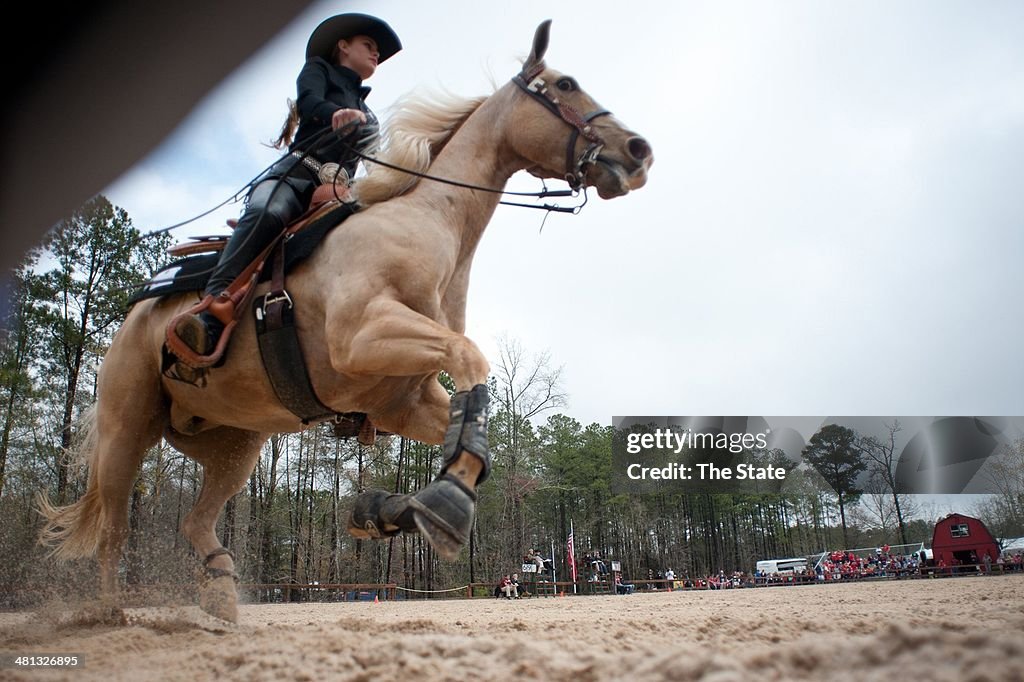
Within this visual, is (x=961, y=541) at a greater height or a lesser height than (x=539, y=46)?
lesser

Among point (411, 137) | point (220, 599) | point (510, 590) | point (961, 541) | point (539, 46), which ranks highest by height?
point (539, 46)

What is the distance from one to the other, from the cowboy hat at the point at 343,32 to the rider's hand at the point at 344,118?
793 millimetres

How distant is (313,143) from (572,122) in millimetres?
1805

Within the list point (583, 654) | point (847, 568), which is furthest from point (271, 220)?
point (847, 568)

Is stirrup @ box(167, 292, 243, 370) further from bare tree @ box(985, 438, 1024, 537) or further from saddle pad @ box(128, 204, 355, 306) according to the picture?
bare tree @ box(985, 438, 1024, 537)

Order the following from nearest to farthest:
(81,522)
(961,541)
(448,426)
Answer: (448,426)
(81,522)
(961,541)

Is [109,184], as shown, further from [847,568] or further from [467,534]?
[847,568]

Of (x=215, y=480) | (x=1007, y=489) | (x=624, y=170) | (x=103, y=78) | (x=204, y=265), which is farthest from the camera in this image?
(x=1007, y=489)

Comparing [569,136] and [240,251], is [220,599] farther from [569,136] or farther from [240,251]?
[569,136]

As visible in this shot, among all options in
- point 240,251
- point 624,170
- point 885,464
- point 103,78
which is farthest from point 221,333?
point 885,464

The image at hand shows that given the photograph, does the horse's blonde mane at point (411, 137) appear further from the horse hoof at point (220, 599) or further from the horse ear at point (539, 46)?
the horse hoof at point (220, 599)

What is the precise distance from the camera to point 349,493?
3331 cm

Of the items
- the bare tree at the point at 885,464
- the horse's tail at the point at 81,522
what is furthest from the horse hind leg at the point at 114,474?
the bare tree at the point at 885,464

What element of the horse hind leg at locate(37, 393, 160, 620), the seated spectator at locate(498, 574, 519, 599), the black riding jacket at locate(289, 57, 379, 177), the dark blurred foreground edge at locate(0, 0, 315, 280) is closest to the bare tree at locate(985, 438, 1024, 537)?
the seated spectator at locate(498, 574, 519, 599)
